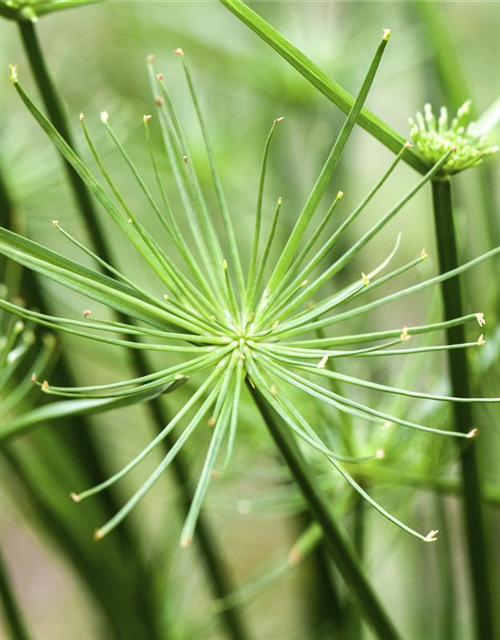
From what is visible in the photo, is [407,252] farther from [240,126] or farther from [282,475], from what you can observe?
[282,475]

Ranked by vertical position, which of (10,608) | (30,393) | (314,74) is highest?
(314,74)

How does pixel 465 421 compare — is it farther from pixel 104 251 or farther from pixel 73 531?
pixel 73 531

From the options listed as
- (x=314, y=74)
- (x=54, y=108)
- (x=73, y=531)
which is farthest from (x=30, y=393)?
(x=314, y=74)

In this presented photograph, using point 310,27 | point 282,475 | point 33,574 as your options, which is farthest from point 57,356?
point 33,574

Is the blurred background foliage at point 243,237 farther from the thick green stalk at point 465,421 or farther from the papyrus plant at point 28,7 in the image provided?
the papyrus plant at point 28,7

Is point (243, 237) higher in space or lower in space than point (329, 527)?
higher

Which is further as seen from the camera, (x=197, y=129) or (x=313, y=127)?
(x=197, y=129)

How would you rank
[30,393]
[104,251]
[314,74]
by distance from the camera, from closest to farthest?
[314,74]
[104,251]
[30,393]
